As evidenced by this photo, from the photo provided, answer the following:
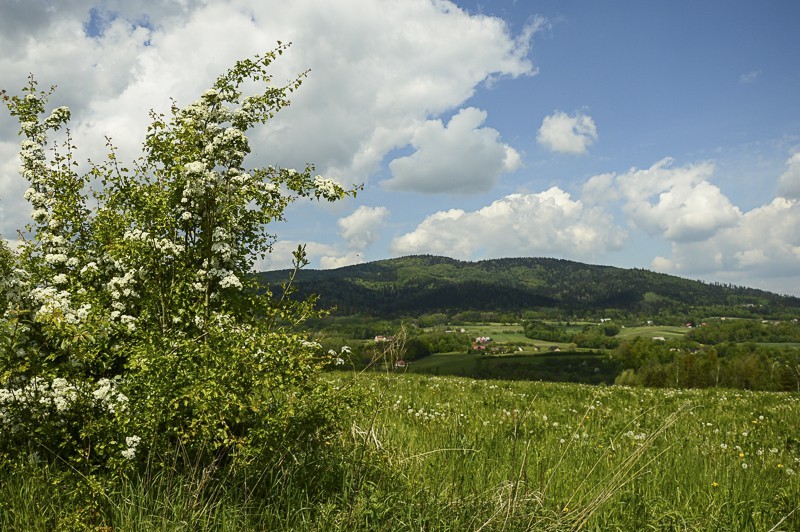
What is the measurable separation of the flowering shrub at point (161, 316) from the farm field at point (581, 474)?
1339 millimetres

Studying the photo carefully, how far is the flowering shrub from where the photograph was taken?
15.5ft

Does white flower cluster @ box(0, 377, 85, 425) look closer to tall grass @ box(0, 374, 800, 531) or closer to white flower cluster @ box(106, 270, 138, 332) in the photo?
tall grass @ box(0, 374, 800, 531)

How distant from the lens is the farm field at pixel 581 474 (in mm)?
4508

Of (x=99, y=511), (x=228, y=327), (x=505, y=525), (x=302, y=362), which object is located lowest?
(x=99, y=511)

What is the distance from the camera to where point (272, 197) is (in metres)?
6.04

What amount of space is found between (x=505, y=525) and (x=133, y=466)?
3657 mm

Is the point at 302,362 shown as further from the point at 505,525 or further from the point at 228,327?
the point at 505,525

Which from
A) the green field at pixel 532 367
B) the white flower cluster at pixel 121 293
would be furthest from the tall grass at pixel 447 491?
the green field at pixel 532 367

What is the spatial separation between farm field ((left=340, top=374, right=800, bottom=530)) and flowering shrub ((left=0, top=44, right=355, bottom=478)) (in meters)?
1.34

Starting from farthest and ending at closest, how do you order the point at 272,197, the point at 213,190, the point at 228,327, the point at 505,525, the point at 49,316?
the point at 272,197 → the point at 213,190 → the point at 228,327 → the point at 49,316 → the point at 505,525

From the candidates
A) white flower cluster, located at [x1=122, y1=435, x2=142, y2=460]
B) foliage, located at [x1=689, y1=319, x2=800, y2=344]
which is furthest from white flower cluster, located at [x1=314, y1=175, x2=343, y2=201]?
foliage, located at [x1=689, y1=319, x2=800, y2=344]

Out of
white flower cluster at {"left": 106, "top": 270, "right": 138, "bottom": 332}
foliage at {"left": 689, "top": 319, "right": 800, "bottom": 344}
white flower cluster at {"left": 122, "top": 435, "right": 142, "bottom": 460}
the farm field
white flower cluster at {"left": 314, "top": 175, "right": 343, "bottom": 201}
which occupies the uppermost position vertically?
white flower cluster at {"left": 314, "top": 175, "right": 343, "bottom": 201}

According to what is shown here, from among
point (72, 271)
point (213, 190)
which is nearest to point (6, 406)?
point (72, 271)

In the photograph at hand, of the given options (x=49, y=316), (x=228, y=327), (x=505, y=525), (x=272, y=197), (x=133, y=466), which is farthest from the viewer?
(x=272, y=197)
